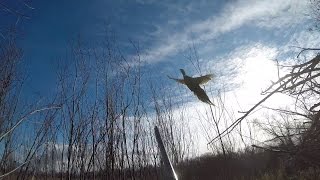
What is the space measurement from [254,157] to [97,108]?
6312 millimetres

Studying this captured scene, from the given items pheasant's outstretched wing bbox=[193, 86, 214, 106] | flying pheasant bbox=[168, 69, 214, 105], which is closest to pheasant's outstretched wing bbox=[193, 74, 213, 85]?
flying pheasant bbox=[168, 69, 214, 105]

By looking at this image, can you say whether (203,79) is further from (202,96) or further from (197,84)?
(202,96)

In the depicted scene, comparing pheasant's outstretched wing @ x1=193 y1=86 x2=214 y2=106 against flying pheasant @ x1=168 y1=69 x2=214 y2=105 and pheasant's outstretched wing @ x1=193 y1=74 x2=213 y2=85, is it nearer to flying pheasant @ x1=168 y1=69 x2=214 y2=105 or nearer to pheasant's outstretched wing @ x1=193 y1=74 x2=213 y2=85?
flying pheasant @ x1=168 y1=69 x2=214 y2=105

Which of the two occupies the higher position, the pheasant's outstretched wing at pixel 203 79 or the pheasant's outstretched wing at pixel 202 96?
→ the pheasant's outstretched wing at pixel 203 79

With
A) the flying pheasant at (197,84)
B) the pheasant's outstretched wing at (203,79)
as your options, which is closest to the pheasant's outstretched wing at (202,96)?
the flying pheasant at (197,84)

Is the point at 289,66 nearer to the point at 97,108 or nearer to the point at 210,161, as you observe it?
the point at 97,108

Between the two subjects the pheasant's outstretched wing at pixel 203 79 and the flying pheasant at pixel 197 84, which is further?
the pheasant's outstretched wing at pixel 203 79

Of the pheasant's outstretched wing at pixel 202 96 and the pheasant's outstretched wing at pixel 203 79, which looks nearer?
the pheasant's outstretched wing at pixel 202 96

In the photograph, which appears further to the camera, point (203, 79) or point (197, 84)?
point (203, 79)

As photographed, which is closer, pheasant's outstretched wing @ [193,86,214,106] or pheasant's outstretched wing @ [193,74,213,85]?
pheasant's outstretched wing @ [193,86,214,106]

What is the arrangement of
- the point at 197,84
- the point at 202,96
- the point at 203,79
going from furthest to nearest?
the point at 203,79 < the point at 197,84 < the point at 202,96

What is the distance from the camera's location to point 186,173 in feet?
30.9

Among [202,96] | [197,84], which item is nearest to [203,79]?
[197,84]

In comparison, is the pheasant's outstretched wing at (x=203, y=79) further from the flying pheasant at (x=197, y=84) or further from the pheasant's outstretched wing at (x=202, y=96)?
the pheasant's outstretched wing at (x=202, y=96)
